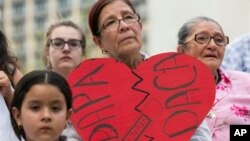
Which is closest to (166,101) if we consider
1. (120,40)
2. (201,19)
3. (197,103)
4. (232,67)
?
(197,103)

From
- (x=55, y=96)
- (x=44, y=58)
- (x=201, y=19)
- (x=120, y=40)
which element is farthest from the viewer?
(x=44, y=58)

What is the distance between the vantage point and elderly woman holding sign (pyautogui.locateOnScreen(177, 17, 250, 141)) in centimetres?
408

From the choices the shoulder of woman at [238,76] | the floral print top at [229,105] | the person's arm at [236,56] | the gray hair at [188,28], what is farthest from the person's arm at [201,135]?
the person's arm at [236,56]

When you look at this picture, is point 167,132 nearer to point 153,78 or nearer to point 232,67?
point 153,78

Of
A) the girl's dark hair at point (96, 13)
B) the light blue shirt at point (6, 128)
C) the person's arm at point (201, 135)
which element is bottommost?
the person's arm at point (201, 135)

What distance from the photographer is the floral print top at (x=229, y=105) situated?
160 inches

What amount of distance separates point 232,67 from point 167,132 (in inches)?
51.9

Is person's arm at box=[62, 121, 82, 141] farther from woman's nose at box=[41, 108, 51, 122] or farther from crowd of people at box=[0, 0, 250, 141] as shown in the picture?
woman's nose at box=[41, 108, 51, 122]

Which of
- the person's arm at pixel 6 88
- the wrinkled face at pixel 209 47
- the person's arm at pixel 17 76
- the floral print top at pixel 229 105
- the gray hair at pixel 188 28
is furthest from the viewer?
the gray hair at pixel 188 28

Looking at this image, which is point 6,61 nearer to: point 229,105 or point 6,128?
point 6,128

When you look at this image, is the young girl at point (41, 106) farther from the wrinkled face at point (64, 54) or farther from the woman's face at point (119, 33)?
the wrinkled face at point (64, 54)

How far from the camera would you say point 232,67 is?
15.7 ft

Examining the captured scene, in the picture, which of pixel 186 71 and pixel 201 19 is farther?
pixel 201 19

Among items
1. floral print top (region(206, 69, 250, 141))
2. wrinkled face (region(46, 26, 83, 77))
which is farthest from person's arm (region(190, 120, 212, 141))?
wrinkled face (region(46, 26, 83, 77))
